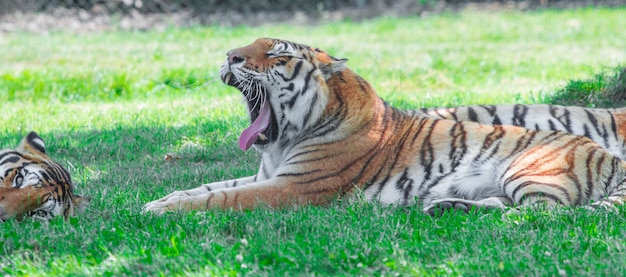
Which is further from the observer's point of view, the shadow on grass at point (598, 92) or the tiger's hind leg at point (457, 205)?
the shadow on grass at point (598, 92)

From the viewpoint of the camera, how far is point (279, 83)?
527 cm

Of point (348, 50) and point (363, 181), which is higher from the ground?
point (363, 181)

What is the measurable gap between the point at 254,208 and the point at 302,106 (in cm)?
74

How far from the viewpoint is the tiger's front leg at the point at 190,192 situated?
16.2 feet

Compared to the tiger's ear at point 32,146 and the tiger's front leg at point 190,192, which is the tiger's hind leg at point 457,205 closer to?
the tiger's front leg at point 190,192

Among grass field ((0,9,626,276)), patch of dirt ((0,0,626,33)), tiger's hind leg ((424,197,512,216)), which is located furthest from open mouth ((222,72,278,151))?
patch of dirt ((0,0,626,33))

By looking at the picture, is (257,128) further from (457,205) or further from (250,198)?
(457,205)

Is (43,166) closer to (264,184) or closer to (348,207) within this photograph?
(264,184)

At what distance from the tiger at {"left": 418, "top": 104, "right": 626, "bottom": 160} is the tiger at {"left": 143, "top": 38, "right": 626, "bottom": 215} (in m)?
0.79

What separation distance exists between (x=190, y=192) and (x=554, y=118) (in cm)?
265

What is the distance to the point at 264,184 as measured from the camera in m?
5.04

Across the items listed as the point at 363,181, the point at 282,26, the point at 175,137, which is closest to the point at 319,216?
the point at 363,181

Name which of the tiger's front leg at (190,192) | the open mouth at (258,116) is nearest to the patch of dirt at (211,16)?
the tiger's front leg at (190,192)

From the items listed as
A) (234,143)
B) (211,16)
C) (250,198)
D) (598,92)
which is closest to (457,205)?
(250,198)
